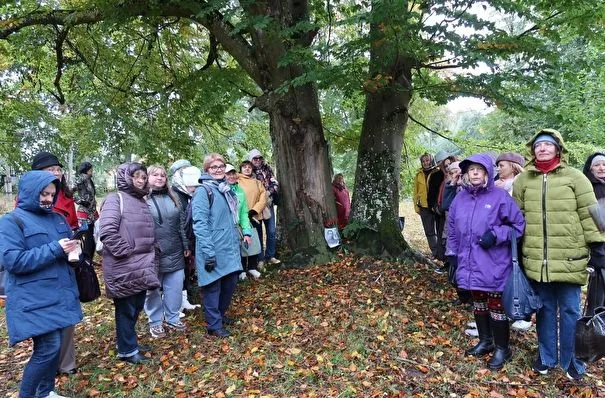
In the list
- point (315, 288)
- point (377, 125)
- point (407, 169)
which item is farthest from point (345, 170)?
point (315, 288)

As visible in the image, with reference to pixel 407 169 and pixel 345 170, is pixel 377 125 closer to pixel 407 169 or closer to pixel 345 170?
pixel 407 169

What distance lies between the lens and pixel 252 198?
21.4ft

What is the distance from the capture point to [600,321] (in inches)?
133

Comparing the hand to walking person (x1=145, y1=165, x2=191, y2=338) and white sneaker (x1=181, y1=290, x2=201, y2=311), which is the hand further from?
white sneaker (x1=181, y1=290, x2=201, y2=311)

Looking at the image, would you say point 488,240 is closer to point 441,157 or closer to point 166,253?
point 441,157

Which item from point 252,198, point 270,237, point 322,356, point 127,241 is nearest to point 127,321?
point 127,241

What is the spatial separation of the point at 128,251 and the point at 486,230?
3305 mm

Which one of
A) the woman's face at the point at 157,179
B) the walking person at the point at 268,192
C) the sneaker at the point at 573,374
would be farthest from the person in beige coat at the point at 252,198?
the sneaker at the point at 573,374

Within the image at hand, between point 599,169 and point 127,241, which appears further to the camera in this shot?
point 599,169

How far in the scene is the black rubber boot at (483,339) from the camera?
13.3 ft

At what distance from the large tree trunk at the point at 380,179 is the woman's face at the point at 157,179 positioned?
3.24 meters

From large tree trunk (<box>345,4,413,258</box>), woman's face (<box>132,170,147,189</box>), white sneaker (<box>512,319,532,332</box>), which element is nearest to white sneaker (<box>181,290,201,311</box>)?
woman's face (<box>132,170,147,189</box>)

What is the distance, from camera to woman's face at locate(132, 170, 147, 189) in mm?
4090

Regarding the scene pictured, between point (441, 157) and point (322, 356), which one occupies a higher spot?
point (441, 157)
